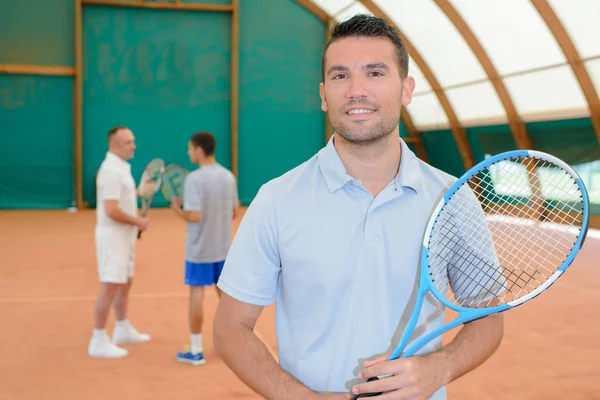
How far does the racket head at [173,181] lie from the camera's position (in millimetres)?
6658

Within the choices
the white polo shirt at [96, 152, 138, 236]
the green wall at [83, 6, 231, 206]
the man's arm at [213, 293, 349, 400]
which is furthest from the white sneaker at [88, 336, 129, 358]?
the green wall at [83, 6, 231, 206]

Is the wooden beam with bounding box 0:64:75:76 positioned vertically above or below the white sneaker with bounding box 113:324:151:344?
above

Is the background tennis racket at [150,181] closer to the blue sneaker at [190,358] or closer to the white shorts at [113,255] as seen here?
the white shorts at [113,255]

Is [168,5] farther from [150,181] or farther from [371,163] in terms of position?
[371,163]

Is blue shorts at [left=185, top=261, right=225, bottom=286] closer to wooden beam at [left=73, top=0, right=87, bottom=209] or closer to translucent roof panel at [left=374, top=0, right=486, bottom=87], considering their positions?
translucent roof panel at [left=374, top=0, right=486, bottom=87]

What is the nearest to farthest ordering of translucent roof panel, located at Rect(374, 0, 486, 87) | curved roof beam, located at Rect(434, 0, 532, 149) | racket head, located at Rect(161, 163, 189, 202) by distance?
racket head, located at Rect(161, 163, 189, 202) → curved roof beam, located at Rect(434, 0, 532, 149) → translucent roof panel, located at Rect(374, 0, 486, 87)

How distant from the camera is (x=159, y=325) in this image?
21.0 feet

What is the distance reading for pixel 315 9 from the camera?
20.7m

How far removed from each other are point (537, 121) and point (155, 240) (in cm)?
938

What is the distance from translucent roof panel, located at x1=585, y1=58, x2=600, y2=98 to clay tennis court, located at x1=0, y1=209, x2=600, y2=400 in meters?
5.28

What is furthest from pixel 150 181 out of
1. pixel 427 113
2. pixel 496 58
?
pixel 427 113

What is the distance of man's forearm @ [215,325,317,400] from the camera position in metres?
1.67

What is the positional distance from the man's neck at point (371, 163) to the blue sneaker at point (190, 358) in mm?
3730

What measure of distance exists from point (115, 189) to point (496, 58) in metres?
12.9
